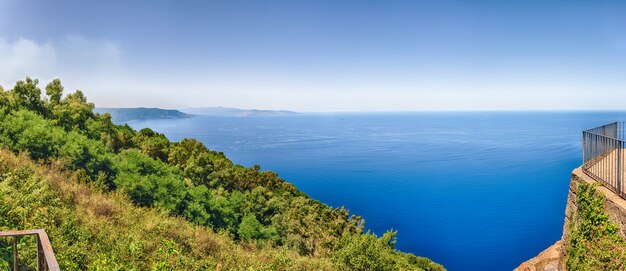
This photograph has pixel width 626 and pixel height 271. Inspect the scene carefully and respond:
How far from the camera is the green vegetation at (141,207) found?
25.7 feet

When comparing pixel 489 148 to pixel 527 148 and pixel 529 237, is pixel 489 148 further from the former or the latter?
pixel 529 237

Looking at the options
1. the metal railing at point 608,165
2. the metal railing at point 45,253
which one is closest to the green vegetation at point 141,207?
the metal railing at point 45,253

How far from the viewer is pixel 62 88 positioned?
2819cm

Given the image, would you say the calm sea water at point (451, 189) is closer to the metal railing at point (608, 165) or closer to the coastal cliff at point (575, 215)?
the coastal cliff at point (575, 215)

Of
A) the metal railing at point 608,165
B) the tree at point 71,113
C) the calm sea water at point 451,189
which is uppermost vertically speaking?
the tree at point 71,113

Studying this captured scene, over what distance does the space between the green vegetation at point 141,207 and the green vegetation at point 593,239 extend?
7854mm

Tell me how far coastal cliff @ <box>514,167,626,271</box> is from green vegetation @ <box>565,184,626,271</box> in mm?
73

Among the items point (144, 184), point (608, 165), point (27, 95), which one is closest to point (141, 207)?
point (144, 184)

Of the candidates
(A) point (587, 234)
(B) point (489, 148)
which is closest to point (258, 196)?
(A) point (587, 234)

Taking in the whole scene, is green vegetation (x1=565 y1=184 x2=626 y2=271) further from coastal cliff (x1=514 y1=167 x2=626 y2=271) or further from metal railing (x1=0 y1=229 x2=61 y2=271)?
metal railing (x1=0 y1=229 x2=61 y2=271)

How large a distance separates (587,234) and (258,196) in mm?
25198

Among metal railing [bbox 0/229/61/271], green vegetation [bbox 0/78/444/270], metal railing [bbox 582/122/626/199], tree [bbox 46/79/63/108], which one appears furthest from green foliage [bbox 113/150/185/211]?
metal railing [bbox 582/122/626/199]

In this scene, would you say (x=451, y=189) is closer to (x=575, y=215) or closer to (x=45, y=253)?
(x=575, y=215)

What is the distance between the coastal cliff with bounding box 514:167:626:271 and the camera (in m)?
6.68
